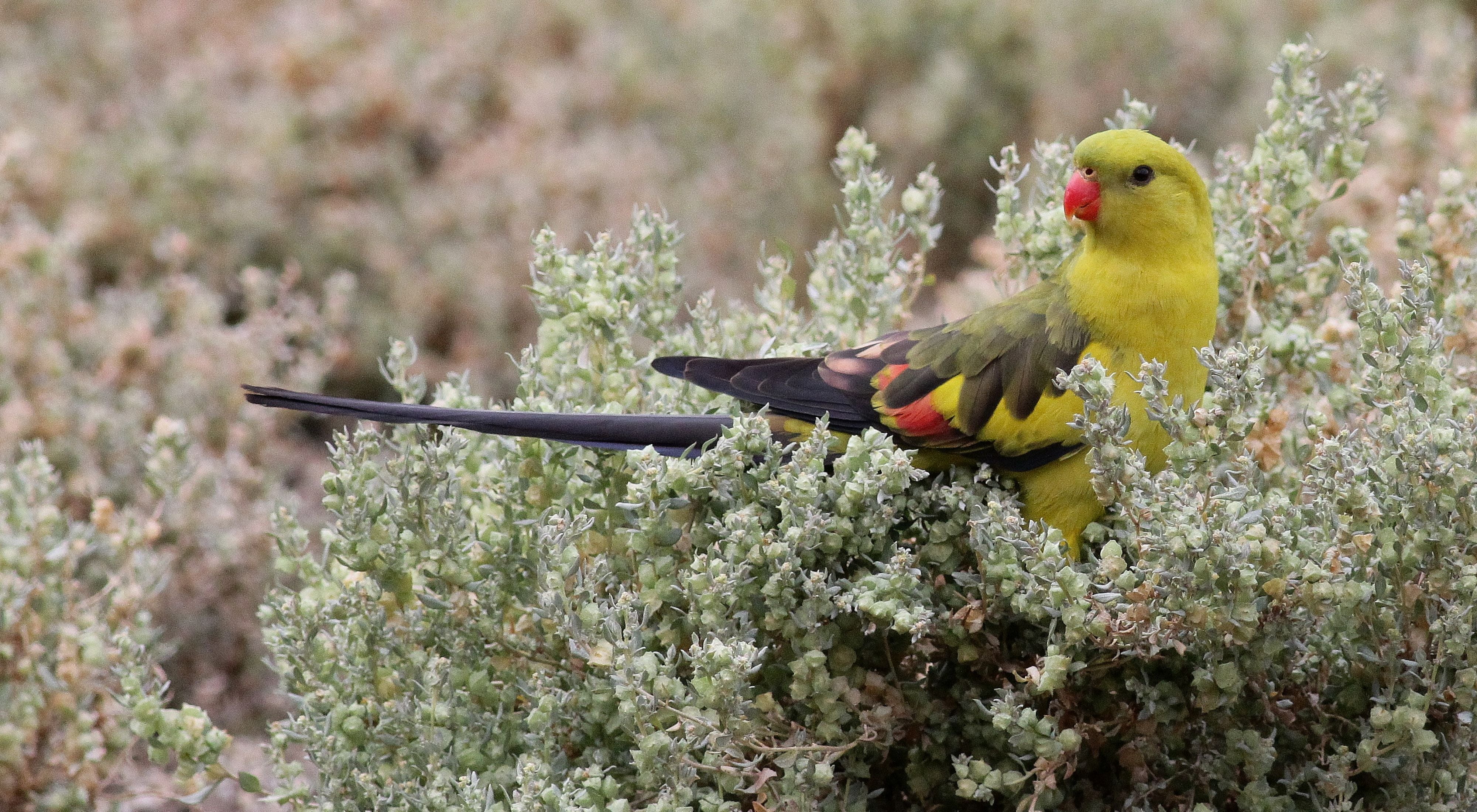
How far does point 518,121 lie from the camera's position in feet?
18.1

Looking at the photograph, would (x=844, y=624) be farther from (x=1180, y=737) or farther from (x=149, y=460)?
(x=149, y=460)

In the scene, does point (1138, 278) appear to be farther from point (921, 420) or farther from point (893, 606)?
point (893, 606)

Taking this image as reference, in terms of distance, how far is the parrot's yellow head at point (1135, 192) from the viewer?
2.15 metres

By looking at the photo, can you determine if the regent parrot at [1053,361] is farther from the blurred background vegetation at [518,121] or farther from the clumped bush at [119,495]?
the blurred background vegetation at [518,121]

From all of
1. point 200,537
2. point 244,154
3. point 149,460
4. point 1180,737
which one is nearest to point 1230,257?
point 1180,737

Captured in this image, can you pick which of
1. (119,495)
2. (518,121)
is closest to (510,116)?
(518,121)

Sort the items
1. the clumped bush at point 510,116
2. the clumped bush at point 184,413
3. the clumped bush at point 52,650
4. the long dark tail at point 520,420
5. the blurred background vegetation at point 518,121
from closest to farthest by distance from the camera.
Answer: the long dark tail at point 520,420, the clumped bush at point 52,650, the clumped bush at point 184,413, the blurred background vegetation at point 518,121, the clumped bush at point 510,116

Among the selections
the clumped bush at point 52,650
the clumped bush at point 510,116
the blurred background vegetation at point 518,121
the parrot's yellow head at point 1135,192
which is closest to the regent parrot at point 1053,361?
the parrot's yellow head at point 1135,192

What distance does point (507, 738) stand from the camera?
1.96 meters

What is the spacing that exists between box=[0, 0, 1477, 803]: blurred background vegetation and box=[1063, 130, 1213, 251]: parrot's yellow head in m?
1.67

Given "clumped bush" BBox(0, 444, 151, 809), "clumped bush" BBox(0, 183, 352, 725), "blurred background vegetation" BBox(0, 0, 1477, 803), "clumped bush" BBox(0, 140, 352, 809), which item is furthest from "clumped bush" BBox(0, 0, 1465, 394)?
"clumped bush" BBox(0, 444, 151, 809)

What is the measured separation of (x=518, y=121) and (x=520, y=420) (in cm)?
381

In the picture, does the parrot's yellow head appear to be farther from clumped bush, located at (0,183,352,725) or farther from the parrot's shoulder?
clumped bush, located at (0,183,352,725)

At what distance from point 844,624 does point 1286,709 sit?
0.61 metres
